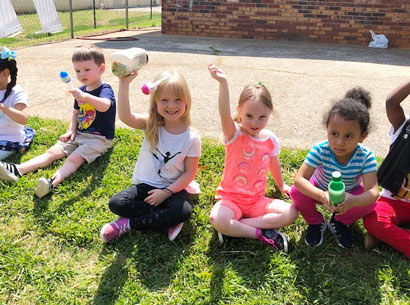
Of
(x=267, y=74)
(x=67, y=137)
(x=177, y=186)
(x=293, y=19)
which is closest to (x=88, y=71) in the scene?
(x=67, y=137)

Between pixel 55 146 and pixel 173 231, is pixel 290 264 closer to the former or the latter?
pixel 173 231

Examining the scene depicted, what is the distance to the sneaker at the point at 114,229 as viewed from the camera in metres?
2.44

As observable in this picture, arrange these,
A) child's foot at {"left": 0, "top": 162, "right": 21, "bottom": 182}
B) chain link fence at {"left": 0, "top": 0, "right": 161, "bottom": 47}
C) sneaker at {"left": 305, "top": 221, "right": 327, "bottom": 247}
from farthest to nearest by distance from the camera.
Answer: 1. chain link fence at {"left": 0, "top": 0, "right": 161, "bottom": 47}
2. child's foot at {"left": 0, "top": 162, "right": 21, "bottom": 182}
3. sneaker at {"left": 305, "top": 221, "right": 327, "bottom": 247}

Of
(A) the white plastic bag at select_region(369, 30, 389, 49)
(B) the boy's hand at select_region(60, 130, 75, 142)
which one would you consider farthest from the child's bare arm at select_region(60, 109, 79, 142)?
(A) the white plastic bag at select_region(369, 30, 389, 49)

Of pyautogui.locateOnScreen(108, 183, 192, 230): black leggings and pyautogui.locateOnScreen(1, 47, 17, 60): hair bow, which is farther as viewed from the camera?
pyautogui.locateOnScreen(1, 47, 17, 60): hair bow

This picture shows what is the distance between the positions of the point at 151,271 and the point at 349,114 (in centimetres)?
148

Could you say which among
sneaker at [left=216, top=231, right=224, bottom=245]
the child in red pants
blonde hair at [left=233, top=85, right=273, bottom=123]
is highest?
blonde hair at [left=233, top=85, right=273, bottom=123]

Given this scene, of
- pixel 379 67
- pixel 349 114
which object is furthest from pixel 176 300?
pixel 379 67

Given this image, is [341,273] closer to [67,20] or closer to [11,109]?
[11,109]

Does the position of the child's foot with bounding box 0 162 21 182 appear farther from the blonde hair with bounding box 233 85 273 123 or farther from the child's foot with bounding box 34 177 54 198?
the blonde hair with bounding box 233 85 273 123

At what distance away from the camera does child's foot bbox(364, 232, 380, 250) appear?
2.41m

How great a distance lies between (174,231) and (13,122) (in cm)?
203

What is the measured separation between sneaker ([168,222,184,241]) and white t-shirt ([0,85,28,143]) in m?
1.93

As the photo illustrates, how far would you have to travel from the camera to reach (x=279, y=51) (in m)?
8.82
